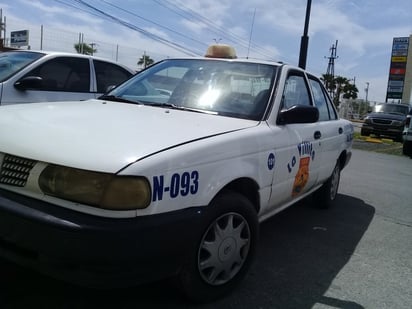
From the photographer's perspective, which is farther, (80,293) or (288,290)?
(288,290)

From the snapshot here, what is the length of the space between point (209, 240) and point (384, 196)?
14.9 ft

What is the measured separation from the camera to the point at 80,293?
8.32 feet

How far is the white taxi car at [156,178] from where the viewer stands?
1.95m

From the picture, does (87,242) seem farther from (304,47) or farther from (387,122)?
(387,122)

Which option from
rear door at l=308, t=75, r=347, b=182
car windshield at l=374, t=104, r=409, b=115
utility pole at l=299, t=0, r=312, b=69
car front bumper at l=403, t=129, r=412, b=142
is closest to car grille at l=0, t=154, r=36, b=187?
rear door at l=308, t=75, r=347, b=182

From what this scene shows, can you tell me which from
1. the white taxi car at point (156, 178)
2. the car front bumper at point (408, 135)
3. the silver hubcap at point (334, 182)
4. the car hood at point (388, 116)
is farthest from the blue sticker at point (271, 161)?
the car hood at point (388, 116)

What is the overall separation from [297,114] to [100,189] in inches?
70.1

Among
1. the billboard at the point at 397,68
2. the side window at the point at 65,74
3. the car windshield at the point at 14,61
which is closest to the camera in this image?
the car windshield at the point at 14,61

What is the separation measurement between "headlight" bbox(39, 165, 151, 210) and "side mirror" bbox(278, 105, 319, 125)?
1573mm

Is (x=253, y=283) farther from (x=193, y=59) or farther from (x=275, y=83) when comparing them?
(x=193, y=59)

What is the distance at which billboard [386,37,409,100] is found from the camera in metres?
49.1

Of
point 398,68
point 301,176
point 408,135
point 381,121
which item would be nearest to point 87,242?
point 301,176

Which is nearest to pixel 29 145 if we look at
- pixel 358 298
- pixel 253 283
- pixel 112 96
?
pixel 112 96

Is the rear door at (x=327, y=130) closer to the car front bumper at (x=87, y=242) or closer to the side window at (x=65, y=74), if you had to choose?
the car front bumper at (x=87, y=242)
